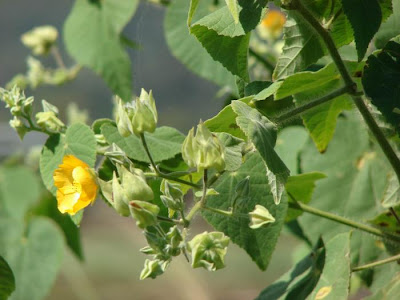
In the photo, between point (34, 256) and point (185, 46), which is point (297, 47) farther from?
point (34, 256)

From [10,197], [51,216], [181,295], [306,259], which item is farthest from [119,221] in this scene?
[306,259]

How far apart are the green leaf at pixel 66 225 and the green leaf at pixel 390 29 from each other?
0.63 metres

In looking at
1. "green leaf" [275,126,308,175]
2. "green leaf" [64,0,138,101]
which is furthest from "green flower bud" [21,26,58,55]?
"green leaf" [275,126,308,175]

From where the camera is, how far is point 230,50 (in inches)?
22.9

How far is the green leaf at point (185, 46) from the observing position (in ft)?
3.35

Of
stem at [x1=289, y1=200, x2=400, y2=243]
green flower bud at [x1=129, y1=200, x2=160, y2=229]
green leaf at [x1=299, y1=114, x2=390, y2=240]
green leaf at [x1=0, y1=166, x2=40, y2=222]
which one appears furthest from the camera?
green leaf at [x1=0, y1=166, x2=40, y2=222]

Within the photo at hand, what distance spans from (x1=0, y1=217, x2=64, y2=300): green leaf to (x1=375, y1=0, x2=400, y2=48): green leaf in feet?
2.40

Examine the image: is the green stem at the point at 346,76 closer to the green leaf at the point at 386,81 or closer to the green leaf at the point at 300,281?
the green leaf at the point at 386,81

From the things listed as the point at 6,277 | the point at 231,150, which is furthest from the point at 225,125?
the point at 6,277

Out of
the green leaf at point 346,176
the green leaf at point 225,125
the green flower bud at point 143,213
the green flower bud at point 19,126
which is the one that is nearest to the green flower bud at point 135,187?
the green flower bud at point 143,213

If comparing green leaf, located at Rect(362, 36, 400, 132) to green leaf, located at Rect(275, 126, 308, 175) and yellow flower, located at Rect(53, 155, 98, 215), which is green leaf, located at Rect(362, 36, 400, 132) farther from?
green leaf, located at Rect(275, 126, 308, 175)

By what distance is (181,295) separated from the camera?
392 cm

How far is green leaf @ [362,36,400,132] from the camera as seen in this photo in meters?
0.55

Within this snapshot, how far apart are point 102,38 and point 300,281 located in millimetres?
660
